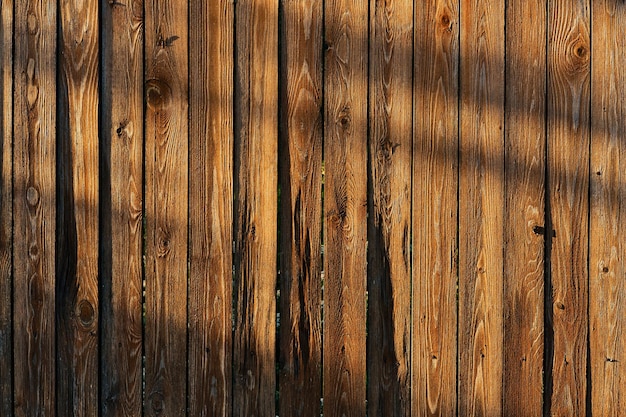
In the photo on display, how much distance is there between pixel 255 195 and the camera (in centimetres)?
224

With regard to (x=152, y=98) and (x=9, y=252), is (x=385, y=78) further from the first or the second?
(x=9, y=252)

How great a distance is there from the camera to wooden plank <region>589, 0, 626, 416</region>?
2260 millimetres

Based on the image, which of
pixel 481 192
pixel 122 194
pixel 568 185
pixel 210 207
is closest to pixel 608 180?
pixel 568 185

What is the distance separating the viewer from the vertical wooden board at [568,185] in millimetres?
2254

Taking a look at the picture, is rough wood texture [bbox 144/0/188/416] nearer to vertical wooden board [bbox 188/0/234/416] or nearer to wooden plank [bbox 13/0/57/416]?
vertical wooden board [bbox 188/0/234/416]

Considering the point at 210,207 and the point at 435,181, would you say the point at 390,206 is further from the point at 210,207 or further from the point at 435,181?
the point at 210,207

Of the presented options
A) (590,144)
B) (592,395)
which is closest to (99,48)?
(590,144)

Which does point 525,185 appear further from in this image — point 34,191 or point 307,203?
point 34,191

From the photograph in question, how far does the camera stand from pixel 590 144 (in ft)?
7.41

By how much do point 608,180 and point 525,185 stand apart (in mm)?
273

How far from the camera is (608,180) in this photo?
226 cm

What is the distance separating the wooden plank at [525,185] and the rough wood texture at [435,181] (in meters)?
0.17

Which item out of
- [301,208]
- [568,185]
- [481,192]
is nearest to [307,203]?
[301,208]

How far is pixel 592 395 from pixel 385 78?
1.24 meters
